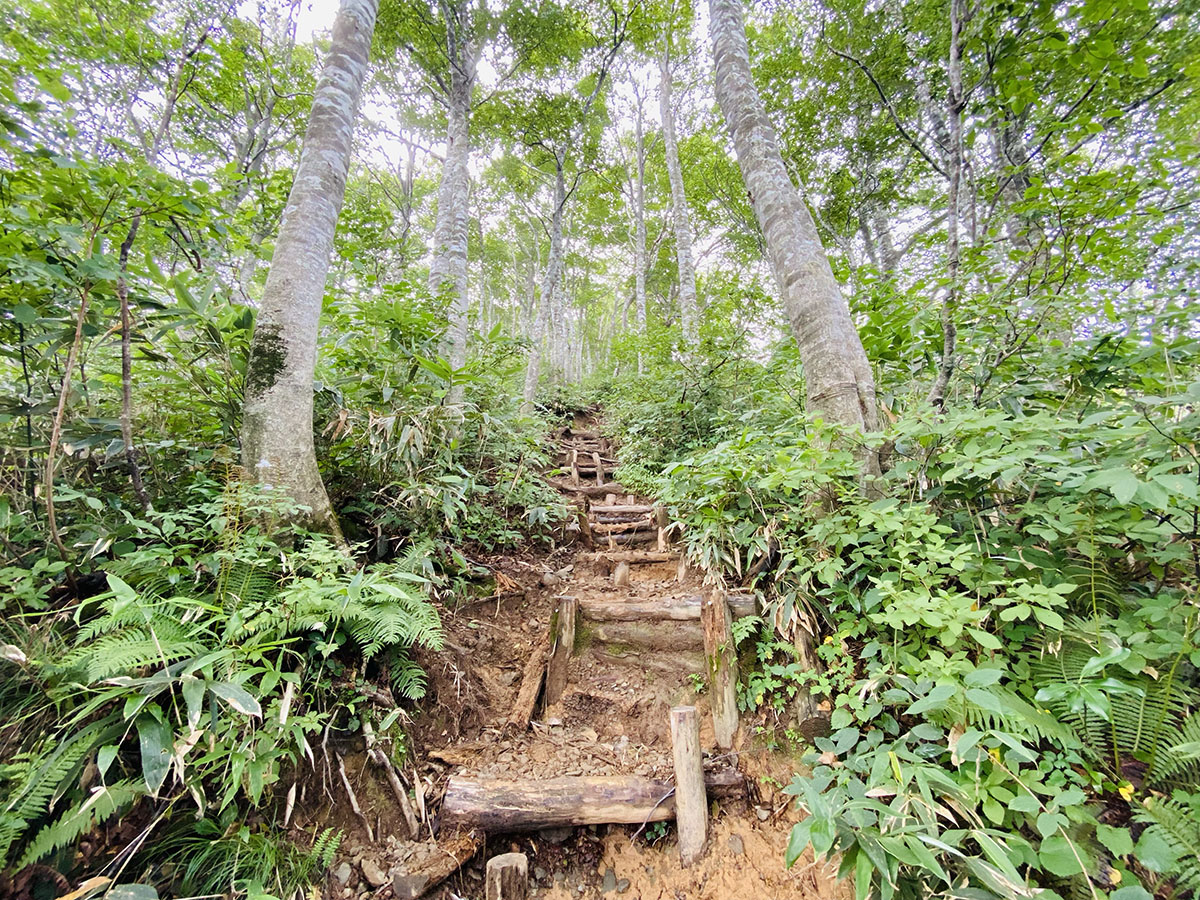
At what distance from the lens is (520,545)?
3824 mm

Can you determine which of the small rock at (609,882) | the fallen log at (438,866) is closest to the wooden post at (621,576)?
the small rock at (609,882)

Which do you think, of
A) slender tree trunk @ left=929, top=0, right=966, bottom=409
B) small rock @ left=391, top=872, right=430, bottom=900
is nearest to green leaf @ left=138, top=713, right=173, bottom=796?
small rock @ left=391, top=872, right=430, bottom=900

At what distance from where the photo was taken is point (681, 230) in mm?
9508

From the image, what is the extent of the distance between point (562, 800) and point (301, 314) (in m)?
3.27

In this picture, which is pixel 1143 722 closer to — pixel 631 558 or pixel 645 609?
pixel 645 609

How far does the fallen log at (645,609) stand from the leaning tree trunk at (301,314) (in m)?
1.85

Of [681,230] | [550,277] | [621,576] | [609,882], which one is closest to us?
[609,882]

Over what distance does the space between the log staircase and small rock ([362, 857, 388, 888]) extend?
300mm

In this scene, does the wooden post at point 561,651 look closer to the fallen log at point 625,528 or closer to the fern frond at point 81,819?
the fallen log at point 625,528

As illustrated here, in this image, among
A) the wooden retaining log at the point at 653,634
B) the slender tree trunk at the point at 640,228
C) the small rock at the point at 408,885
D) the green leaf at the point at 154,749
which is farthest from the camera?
the slender tree trunk at the point at 640,228

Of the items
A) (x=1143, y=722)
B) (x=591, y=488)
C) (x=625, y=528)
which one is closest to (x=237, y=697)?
(x=1143, y=722)

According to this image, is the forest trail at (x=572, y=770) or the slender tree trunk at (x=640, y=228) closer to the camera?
the forest trail at (x=572, y=770)

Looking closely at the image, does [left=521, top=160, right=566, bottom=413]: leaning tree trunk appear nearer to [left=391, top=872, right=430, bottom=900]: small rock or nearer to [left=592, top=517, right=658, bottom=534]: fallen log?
[left=592, top=517, right=658, bottom=534]: fallen log

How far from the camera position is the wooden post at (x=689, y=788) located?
1987 millimetres
